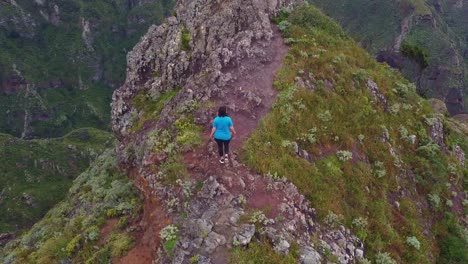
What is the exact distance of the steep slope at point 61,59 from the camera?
13338 cm

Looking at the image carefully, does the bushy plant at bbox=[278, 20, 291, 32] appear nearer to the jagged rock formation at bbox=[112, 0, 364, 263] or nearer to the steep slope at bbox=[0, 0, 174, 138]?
the jagged rock formation at bbox=[112, 0, 364, 263]

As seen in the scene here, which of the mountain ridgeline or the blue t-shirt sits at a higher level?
the blue t-shirt

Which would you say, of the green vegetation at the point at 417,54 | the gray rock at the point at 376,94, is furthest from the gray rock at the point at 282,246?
the green vegetation at the point at 417,54

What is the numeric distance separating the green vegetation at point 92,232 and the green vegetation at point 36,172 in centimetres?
5101

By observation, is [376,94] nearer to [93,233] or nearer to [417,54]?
[93,233]

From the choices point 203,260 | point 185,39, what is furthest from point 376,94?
point 203,260

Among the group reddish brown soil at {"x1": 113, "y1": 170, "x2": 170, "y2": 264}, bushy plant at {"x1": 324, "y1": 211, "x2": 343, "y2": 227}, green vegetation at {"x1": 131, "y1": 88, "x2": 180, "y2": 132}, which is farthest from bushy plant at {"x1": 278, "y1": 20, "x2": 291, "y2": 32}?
reddish brown soil at {"x1": 113, "y1": 170, "x2": 170, "y2": 264}

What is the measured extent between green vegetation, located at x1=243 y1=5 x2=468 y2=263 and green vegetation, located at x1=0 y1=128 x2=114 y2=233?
60.1 metres

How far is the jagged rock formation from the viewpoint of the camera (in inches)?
495

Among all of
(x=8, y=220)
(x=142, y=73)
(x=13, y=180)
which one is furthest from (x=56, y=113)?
(x=142, y=73)

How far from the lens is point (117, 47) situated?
169250mm

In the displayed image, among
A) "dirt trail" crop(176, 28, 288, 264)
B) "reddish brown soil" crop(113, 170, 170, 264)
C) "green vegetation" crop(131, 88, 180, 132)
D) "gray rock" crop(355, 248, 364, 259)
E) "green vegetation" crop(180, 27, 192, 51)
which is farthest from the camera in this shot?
"green vegetation" crop(180, 27, 192, 51)

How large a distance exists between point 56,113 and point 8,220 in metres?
73.8

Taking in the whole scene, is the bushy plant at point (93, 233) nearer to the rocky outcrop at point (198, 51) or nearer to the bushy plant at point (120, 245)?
the bushy plant at point (120, 245)
